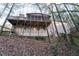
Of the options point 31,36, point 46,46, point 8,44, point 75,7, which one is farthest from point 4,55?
point 75,7

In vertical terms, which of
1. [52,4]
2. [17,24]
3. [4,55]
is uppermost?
[52,4]

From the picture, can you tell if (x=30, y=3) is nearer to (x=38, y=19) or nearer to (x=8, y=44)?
(x=38, y=19)

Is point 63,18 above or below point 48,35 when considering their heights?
above

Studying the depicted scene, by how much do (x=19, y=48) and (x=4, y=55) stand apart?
163 mm

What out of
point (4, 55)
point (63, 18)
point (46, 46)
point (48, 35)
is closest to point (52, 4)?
point (63, 18)

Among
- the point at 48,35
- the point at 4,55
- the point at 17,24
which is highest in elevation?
the point at 17,24

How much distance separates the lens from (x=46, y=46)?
141 cm

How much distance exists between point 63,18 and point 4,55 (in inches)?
27.8

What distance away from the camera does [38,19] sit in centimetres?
144

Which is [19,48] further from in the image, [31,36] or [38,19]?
[38,19]

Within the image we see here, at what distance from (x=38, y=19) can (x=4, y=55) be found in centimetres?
50

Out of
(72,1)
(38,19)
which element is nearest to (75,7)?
(72,1)

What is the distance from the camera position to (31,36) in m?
1.43

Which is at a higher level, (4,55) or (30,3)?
(30,3)
